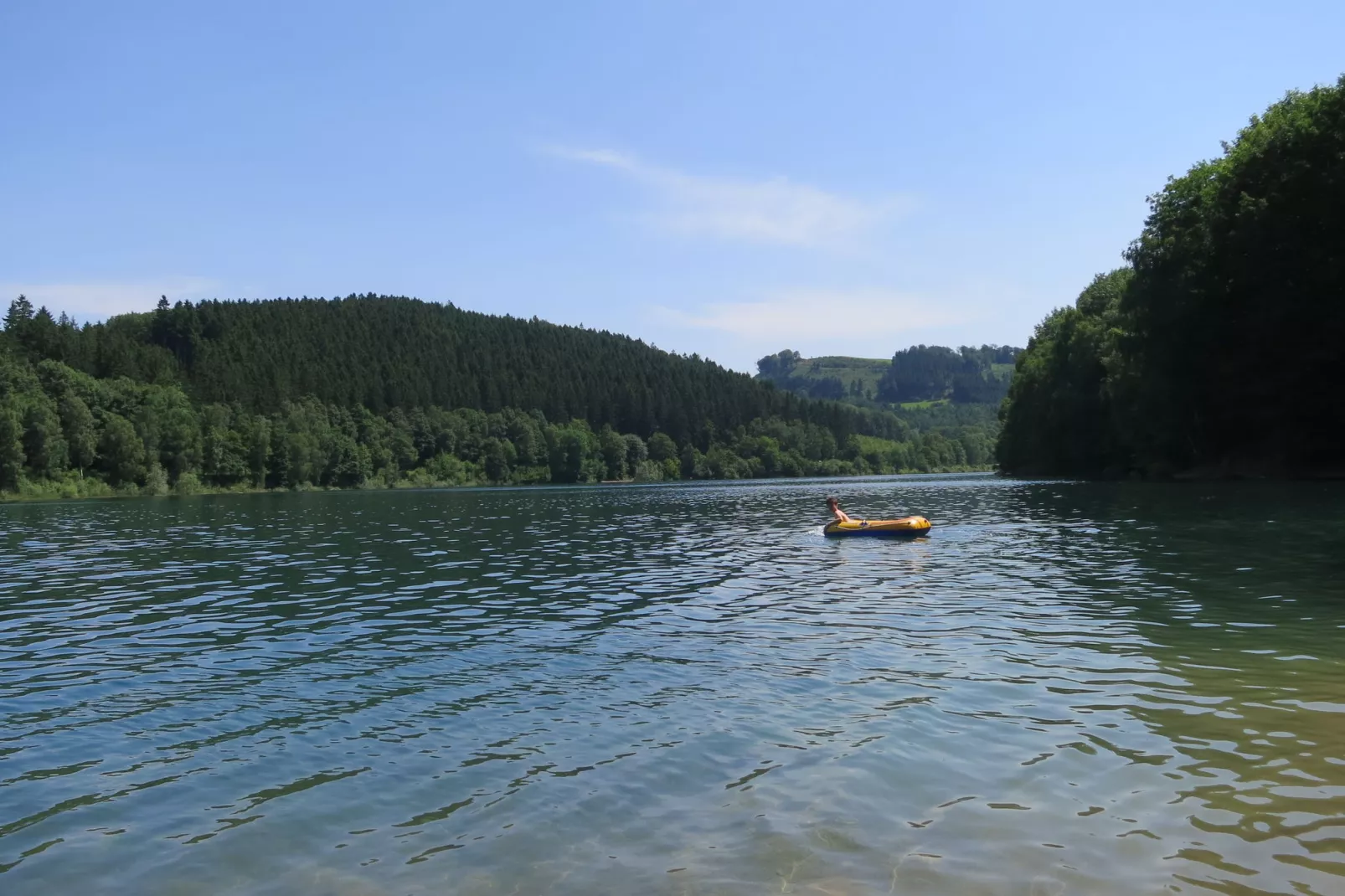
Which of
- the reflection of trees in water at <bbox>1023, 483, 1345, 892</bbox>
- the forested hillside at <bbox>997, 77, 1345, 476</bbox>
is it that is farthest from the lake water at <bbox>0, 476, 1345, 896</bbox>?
the forested hillside at <bbox>997, 77, 1345, 476</bbox>

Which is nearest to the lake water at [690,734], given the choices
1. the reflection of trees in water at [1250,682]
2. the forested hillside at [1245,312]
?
the reflection of trees in water at [1250,682]

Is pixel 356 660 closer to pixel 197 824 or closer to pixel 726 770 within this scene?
pixel 197 824

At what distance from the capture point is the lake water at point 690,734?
946 centimetres

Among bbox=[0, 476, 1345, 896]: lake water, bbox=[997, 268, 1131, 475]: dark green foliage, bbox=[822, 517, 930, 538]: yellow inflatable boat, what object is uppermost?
bbox=[997, 268, 1131, 475]: dark green foliage

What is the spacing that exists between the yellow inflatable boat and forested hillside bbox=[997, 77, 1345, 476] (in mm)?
42315

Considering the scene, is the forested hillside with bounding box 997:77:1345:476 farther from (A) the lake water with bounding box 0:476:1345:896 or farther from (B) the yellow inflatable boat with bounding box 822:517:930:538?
(A) the lake water with bounding box 0:476:1345:896

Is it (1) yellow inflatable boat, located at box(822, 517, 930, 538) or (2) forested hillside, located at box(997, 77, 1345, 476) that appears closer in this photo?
(1) yellow inflatable boat, located at box(822, 517, 930, 538)

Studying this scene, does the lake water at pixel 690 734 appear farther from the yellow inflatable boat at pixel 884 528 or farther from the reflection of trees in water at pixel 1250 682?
the yellow inflatable boat at pixel 884 528

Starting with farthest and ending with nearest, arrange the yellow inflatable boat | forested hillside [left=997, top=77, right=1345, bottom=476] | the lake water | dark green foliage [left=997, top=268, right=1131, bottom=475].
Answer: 1. dark green foliage [left=997, top=268, right=1131, bottom=475]
2. forested hillside [left=997, top=77, right=1345, bottom=476]
3. the yellow inflatable boat
4. the lake water

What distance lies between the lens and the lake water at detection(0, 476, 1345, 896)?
→ 31.0 ft

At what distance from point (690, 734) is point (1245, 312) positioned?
77.0m

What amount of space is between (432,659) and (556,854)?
1049 centimetres

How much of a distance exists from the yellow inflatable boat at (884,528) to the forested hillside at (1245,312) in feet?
139

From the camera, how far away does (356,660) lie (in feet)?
64.3
